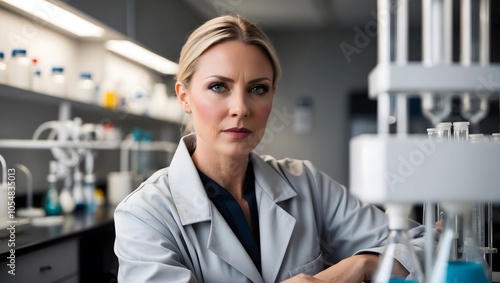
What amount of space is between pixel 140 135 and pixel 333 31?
11.2ft

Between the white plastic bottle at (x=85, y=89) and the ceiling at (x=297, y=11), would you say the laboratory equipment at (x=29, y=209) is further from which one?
the ceiling at (x=297, y=11)

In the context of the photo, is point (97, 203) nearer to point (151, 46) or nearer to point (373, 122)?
point (151, 46)

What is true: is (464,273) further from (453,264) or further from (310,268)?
(310,268)

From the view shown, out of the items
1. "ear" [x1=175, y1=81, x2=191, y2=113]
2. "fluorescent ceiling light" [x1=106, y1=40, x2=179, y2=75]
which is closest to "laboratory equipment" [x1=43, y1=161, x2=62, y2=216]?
"fluorescent ceiling light" [x1=106, y1=40, x2=179, y2=75]

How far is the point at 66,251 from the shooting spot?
2.34 m

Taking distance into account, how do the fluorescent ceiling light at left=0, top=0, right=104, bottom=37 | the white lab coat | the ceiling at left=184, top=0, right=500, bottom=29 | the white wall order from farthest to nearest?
the white wall → the ceiling at left=184, top=0, right=500, bottom=29 → the fluorescent ceiling light at left=0, top=0, right=104, bottom=37 → the white lab coat

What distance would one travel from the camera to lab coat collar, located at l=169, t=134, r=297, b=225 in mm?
1309

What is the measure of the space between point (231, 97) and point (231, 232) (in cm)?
34

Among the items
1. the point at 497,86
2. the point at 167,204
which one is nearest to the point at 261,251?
the point at 167,204

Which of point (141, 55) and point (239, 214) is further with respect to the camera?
point (141, 55)

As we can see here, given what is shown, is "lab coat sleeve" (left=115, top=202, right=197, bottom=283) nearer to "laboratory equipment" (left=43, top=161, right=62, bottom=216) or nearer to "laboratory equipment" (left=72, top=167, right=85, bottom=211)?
"laboratory equipment" (left=43, top=161, right=62, bottom=216)

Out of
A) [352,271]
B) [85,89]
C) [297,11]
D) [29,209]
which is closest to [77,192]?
[29,209]

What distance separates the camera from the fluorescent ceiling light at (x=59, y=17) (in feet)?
8.64

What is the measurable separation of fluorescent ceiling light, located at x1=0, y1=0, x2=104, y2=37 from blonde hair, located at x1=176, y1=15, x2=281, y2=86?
55.6 inches
